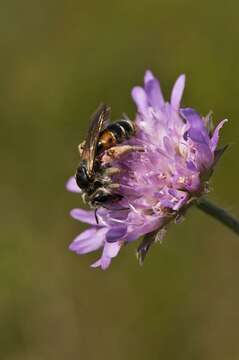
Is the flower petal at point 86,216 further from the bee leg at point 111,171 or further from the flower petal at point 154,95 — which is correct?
the flower petal at point 154,95

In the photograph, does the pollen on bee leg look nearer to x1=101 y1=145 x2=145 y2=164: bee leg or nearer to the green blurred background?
x1=101 y1=145 x2=145 y2=164: bee leg

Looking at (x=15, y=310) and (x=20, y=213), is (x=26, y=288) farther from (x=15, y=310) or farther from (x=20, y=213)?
(x=20, y=213)

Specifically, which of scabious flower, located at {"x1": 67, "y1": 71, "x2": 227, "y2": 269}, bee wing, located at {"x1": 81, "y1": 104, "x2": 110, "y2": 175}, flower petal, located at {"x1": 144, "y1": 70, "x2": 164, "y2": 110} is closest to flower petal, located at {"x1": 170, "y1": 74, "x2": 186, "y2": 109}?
scabious flower, located at {"x1": 67, "y1": 71, "x2": 227, "y2": 269}

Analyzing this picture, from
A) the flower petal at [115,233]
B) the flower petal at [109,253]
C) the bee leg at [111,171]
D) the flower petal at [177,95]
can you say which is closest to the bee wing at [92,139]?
the bee leg at [111,171]

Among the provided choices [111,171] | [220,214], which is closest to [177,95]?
[111,171]

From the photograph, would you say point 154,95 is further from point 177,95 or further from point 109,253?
point 109,253
